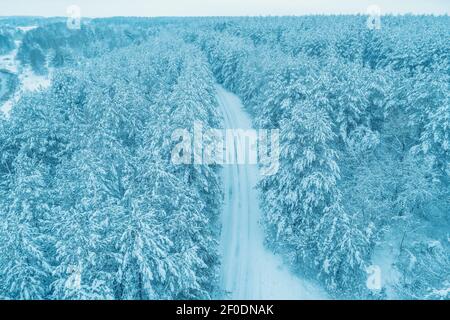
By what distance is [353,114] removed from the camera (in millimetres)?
28312

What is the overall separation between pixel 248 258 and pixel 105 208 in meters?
12.0

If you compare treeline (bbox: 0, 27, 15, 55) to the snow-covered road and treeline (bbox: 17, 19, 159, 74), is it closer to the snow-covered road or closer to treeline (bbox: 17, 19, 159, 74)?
treeline (bbox: 17, 19, 159, 74)

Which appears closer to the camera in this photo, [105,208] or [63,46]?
[105,208]

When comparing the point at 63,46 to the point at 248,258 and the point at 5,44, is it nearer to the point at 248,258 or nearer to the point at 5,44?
the point at 5,44

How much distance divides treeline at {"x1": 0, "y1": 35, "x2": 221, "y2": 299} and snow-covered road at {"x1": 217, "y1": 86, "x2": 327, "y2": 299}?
7.66 feet

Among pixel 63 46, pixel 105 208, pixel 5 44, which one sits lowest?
pixel 105 208

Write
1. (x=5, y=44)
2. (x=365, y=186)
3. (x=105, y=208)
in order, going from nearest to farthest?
(x=105, y=208) → (x=365, y=186) → (x=5, y=44)

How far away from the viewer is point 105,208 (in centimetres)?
1619

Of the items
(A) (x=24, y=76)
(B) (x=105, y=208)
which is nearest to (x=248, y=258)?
(B) (x=105, y=208)

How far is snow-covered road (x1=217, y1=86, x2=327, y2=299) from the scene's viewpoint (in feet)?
68.7

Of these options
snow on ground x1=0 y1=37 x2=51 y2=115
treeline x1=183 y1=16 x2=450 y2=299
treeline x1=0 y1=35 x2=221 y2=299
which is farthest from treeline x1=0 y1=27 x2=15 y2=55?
treeline x1=183 y1=16 x2=450 y2=299

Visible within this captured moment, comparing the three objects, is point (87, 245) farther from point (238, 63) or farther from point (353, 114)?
point (238, 63)

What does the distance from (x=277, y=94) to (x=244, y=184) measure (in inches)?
435
